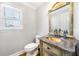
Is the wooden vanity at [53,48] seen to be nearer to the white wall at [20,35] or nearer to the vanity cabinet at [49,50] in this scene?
the vanity cabinet at [49,50]

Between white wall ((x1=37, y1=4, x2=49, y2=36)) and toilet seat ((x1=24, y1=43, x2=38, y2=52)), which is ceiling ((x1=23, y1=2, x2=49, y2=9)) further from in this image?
toilet seat ((x1=24, y1=43, x2=38, y2=52))

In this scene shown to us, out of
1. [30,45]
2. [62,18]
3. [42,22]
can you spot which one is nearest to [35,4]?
[42,22]

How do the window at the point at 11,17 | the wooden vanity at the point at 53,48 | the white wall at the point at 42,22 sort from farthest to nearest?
the white wall at the point at 42,22 → the window at the point at 11,17 → the wooden vanity at the point at 53,48

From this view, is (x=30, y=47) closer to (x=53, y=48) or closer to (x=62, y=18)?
(x=53, y=48)

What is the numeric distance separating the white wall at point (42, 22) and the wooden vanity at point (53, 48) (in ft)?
0.29

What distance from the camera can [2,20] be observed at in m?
1.00

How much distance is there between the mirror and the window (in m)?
0.42

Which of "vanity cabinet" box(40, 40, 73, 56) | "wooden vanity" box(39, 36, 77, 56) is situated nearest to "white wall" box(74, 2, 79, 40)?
"wooden vanity" box(39, 36, 77, 56)

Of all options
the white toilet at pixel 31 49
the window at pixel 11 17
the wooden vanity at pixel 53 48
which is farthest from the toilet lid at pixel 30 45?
the window at pixel 11 17

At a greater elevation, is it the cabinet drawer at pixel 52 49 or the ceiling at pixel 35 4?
the ceiling at pixel 35 4

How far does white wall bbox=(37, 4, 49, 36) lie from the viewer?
1133 mm

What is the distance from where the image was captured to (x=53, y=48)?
1017mm

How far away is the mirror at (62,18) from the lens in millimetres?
1073

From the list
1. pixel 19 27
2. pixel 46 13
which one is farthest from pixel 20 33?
pixel 46 13
